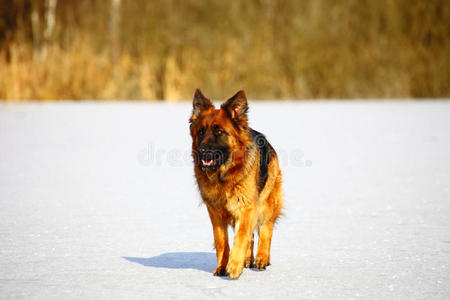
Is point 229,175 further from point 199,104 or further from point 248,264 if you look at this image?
point 248,264

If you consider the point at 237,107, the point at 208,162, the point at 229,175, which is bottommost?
the point at 229,175

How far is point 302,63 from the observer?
76.3ft

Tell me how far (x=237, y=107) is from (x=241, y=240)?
105 centimetres

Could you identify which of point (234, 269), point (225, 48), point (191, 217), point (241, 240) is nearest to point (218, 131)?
point (241, 240)

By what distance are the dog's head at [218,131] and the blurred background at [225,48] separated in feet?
51.3

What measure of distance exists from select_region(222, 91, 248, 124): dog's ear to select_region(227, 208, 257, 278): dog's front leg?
0.73m

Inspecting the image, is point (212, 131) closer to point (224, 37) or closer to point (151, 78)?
point (151, 78)

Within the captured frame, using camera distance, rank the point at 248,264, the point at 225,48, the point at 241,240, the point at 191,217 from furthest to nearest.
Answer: the point at 225,48 → the point at 191,217 → the point at 248,264 → the point at 241,240

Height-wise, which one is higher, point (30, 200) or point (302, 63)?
point (302, 63)

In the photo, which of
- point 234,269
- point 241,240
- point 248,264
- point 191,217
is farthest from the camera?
point 191,217

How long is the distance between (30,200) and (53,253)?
2569 millimetres

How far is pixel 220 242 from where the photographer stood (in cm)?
496

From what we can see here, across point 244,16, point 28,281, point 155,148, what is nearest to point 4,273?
point 28,281

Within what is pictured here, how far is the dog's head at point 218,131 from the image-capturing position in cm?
493
